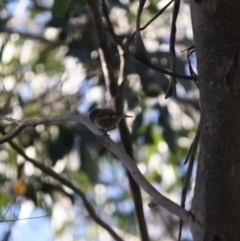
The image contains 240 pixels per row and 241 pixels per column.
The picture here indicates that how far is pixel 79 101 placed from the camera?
335 centimetres

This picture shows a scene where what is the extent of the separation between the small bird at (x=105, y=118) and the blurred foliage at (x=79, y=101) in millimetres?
517

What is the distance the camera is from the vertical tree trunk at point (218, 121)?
1.02 metres

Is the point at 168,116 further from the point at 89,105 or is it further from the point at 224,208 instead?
the point at 224,208

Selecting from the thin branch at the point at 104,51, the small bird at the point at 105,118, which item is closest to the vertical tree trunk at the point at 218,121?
the small bird at the point at 105,118

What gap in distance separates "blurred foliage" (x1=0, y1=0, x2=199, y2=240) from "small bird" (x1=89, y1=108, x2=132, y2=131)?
0.52m

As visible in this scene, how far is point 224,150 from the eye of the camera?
3.47ft

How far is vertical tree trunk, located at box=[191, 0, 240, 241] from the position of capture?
40.3 inches

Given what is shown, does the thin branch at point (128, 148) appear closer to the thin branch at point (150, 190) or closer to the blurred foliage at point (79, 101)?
the blurred foliage at point (79, 101)

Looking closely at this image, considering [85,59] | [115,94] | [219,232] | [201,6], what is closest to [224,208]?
[219,232]

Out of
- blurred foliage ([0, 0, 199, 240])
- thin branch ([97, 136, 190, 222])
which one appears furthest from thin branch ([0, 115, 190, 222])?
blurred foliage ([0, 0, 199, 240])

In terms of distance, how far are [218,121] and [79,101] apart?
2307mm

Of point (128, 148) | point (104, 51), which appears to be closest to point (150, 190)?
point (128, 148)

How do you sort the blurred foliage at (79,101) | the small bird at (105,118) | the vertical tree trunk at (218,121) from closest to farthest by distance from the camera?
the vertical tree trunk at (218,121)
the small bird at (105,118)
the blurred foliage at (79,101)

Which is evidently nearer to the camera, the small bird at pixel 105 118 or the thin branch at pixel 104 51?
the small bird at pixel 105 118
